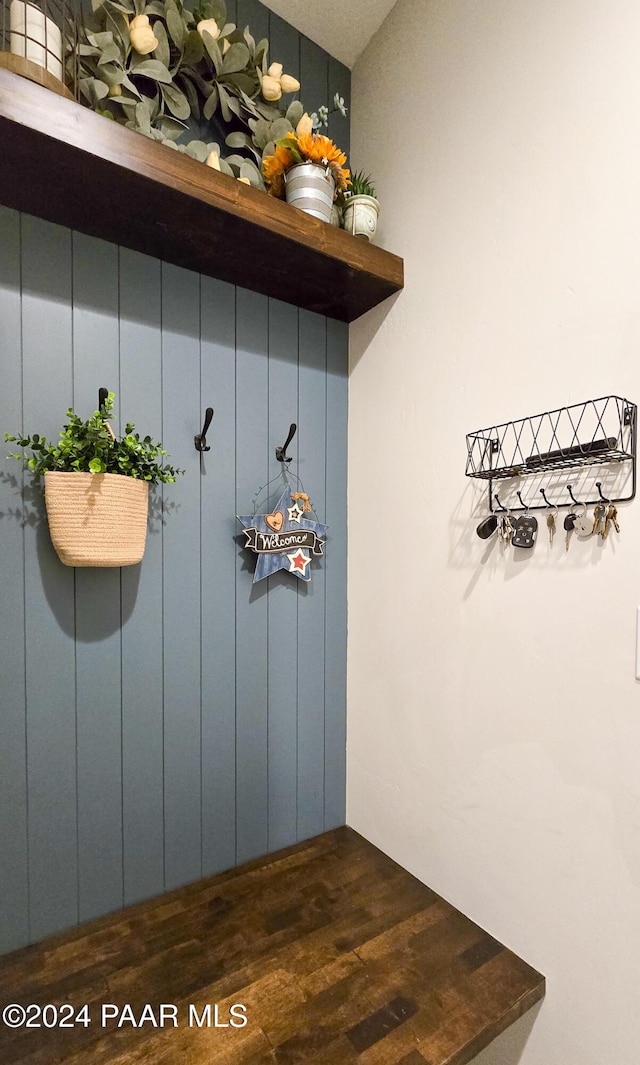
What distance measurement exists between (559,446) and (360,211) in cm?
90

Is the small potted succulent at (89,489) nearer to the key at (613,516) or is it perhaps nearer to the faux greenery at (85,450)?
the faux greenery at (85,450)

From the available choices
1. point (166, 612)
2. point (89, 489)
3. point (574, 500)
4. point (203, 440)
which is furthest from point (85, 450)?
point (574, 500)

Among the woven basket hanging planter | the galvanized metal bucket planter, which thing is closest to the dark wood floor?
the woven basket hanging planter

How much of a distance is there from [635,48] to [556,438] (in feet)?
2.26

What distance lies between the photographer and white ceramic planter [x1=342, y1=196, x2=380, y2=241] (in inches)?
55.4

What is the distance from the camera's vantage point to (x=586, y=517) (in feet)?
3.18

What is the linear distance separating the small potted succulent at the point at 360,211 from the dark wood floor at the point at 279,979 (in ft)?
5.78

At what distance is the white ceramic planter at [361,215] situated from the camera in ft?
4.62

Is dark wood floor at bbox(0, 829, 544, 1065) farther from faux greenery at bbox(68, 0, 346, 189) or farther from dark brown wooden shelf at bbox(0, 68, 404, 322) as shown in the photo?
faux greenery at bbox(68, 0, 346, 189)

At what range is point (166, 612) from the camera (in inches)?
51.3

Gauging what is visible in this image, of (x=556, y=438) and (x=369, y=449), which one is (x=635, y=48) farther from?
(x=369, y=449)

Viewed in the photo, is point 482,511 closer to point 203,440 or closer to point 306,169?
point 203,440

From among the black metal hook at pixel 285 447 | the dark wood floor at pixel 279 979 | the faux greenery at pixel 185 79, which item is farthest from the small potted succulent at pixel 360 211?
the dark wood floor at pixel 279 979

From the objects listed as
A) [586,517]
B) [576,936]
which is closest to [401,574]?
[586,517]
